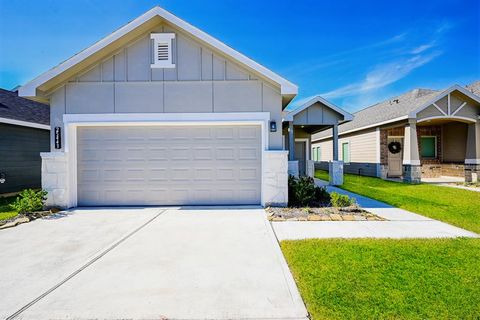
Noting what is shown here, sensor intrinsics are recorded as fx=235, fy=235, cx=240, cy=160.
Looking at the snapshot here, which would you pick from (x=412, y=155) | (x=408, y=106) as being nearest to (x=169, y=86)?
(x=412, y=155)

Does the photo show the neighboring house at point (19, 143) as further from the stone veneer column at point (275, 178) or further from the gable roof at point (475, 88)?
the gable roof at point (475, 88)

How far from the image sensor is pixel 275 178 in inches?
275

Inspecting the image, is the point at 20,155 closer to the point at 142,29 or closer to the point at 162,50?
the point at 142,29

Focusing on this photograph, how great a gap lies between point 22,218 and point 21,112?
7.38m

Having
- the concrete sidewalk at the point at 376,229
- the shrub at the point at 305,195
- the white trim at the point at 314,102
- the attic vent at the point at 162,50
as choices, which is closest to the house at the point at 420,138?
the white trim at the point at 314,102

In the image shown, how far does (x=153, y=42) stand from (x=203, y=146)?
136 inches

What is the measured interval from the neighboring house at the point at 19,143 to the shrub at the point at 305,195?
11.2 metres

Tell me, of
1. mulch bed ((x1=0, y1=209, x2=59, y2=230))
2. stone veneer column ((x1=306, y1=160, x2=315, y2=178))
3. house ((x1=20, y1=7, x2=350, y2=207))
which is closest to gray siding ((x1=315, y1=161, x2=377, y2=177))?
stone veneer column ((x1=306, y1=160, x2=315, y2=178))

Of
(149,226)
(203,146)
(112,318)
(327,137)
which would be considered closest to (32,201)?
(149,226)

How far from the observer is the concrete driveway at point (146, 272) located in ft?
8.34

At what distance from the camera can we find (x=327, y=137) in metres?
20.0

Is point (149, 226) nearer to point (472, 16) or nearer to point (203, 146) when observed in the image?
point (203, 146)

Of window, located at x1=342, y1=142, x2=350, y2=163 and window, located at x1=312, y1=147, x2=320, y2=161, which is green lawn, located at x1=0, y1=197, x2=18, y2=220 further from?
window, located at x1=312, y1=147, x2=320, y2=161

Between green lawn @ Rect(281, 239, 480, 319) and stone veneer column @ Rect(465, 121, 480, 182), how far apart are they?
36.0 feet
